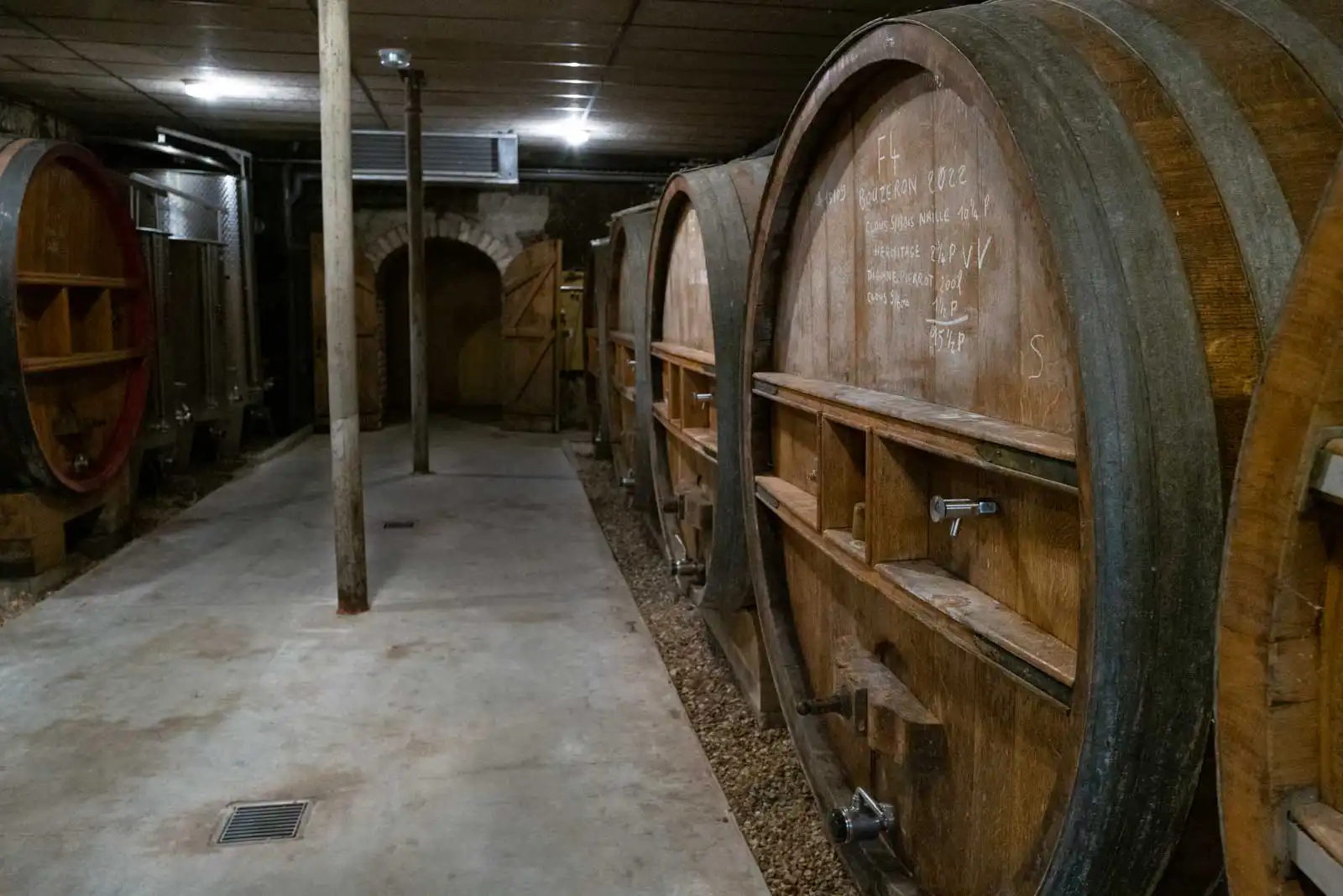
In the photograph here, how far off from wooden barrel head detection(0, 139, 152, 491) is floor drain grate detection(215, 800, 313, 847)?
8.45 ft

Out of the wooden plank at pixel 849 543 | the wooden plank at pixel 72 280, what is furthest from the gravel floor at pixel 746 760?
the wooden plank at pixel 72 280

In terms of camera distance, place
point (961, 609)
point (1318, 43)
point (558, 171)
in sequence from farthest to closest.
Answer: point (558, 171) → point (961, 609) → point (1318, 43)

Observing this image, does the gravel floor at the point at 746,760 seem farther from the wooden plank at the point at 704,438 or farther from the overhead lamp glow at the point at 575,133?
the overhead lamp glow at the point at 575,133

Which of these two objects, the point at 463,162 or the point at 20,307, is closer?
the point at 20,307

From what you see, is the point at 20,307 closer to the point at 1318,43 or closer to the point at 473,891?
the point at 473,891

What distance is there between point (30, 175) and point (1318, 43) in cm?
479

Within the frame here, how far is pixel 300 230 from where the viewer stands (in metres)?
10.6

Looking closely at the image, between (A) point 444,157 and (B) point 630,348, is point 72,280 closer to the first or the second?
(B) point 630,348

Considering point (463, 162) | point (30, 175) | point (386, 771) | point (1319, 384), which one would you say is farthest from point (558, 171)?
point (1319, 384)

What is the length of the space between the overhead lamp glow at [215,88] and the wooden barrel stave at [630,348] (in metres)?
3.12

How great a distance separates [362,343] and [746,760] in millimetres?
8337

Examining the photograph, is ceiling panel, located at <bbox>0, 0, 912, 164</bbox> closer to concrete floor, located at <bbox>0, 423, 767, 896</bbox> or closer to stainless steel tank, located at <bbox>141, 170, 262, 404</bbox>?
stainless steel tank, located at <bbox>141, 170, 262, 404</bbox>

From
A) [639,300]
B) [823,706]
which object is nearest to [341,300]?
[639,300]

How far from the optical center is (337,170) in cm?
397
